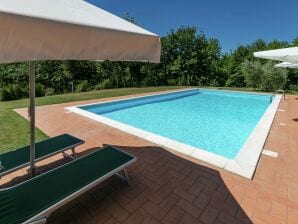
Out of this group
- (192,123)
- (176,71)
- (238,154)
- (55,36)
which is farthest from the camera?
(176,71)

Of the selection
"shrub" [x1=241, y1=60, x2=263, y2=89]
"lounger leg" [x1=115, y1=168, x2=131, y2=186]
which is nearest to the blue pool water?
"lounger leg" [x1=115, y1=168, x2=131, y2=186]

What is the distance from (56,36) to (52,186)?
Answer: 6.08 ft

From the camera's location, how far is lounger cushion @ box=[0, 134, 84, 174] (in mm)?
3050

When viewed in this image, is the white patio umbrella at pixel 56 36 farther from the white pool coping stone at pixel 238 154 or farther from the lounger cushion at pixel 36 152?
the white pool coping stone at pixel 238 154

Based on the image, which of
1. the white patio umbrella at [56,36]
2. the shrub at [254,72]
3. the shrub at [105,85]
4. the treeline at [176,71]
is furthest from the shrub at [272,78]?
the white patio umbrella at [56,36]

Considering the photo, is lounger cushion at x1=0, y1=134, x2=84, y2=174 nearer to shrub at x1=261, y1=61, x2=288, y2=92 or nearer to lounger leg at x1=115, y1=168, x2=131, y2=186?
lounger leg at x1=115, y1=168, x2=131, y2=186

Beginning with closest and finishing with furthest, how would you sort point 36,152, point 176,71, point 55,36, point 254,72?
point 55,36 < point 36,152 < point 254,72 < point 176,71

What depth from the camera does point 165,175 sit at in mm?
3660

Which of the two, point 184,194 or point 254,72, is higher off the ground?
point 254,72

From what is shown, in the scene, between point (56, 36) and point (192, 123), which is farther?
point (192, 123)

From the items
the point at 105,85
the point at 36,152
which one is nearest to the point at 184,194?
the point at 36,152

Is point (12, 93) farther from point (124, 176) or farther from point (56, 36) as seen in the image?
point (56, 36)

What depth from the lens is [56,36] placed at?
5.11 ft

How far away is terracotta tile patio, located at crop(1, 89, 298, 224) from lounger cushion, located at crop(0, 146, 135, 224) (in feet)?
1.52
